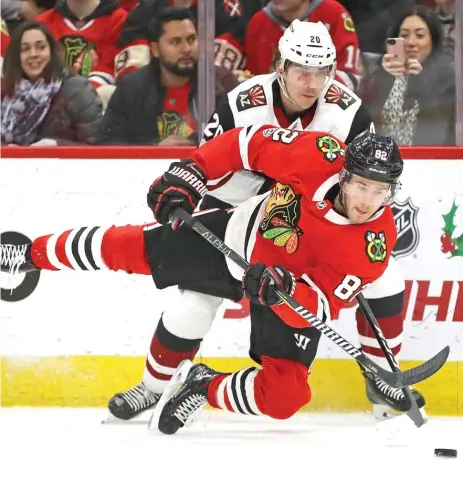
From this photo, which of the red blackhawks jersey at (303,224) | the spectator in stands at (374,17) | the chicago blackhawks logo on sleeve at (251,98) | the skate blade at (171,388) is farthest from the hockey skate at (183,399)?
the spectator in stands at (374,17)

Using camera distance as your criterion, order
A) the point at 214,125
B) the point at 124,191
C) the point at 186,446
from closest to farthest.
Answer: the point at 186,446 → the point at 214,125 → the point at 124,191

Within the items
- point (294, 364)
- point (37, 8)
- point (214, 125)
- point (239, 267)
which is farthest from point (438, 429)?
point (37, 8)

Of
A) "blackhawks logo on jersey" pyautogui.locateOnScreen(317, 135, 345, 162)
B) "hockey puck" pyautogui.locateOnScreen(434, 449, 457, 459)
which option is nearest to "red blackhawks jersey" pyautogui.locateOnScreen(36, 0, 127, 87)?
"blackhawks logo on jersey" pyautogui.locateOnScreen(317, 135, 345, 162)

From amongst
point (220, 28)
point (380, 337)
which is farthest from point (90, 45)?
point (380, 337)

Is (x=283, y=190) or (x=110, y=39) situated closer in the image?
(x=283, y=190)

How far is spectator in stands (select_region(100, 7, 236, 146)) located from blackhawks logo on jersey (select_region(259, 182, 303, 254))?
73cm

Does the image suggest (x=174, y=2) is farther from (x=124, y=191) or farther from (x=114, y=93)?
(x=124, y=191)

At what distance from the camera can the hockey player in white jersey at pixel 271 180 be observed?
11.4 feet

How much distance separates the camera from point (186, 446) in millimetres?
3352

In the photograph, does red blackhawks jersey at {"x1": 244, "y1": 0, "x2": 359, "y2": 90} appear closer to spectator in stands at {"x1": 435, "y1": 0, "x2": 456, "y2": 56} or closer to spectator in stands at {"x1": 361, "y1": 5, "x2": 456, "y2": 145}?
spectator in stands at {"x1": 361, "y1": 5, "x2": 456, "y2": 145}

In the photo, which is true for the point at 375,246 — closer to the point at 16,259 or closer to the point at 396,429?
the point at 396,429

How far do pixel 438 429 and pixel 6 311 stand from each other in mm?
1535

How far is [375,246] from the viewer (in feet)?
10.6

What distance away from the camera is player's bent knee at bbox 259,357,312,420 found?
3.35m
